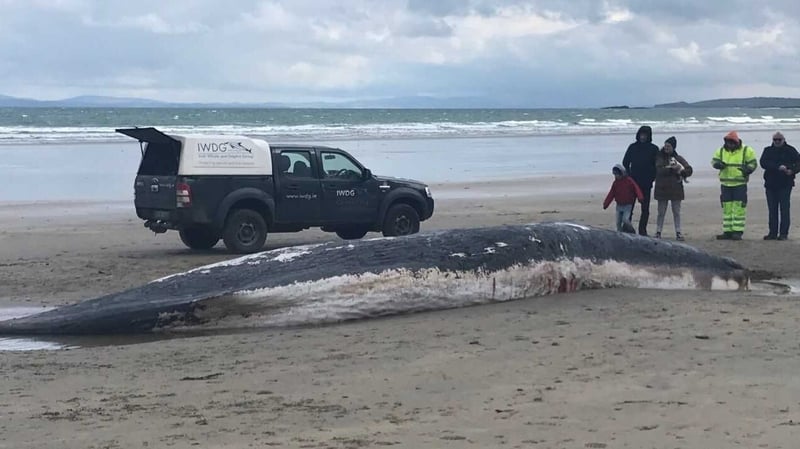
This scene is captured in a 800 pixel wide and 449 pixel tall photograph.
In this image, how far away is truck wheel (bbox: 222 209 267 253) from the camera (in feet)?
53.0

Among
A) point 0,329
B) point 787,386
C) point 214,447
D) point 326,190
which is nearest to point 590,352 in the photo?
point 787,386

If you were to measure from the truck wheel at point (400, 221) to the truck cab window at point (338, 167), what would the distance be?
80 cm

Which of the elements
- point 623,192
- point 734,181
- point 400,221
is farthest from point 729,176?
point 400,221

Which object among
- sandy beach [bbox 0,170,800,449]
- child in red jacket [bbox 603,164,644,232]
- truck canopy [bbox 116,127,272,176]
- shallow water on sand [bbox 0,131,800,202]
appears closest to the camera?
sandy beach [bbox 0,170,800,449]

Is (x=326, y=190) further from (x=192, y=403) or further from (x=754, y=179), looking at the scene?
(x=754, y=179)

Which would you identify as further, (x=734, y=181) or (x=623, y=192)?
(x=734, y=181)

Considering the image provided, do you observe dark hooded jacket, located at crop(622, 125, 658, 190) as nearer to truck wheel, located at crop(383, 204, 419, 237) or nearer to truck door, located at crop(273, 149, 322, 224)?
truck wheel, located at crop(383, 204, 419, 237)

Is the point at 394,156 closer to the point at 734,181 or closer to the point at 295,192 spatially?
the point at 295,192

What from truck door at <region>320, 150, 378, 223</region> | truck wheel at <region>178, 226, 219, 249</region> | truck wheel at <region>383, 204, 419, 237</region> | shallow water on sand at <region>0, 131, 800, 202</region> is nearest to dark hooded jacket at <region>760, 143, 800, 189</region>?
truck wheel at <region>383, 204, 419, 237</region>

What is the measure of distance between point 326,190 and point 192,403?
10.1 metres

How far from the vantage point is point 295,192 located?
1672cm

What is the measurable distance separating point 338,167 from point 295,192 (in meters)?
0.99

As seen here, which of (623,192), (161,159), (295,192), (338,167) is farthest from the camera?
(338,167)

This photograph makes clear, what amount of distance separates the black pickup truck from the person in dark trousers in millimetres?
5290
